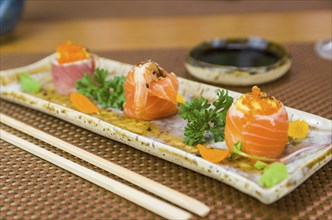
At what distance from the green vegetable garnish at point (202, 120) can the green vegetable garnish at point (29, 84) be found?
0.52 meters

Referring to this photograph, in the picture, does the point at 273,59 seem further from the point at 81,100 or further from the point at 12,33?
the point at 12,33

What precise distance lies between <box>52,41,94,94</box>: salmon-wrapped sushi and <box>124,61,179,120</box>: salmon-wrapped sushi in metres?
0.25

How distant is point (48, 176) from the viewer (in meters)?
1.19

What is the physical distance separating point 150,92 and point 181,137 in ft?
0.46

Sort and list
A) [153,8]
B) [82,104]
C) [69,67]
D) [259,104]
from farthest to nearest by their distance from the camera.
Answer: [153,8] → [69,67] → [82,104] → [259,104]

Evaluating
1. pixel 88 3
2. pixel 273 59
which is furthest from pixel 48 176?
pixel 88 3

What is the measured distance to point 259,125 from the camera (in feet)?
3.72

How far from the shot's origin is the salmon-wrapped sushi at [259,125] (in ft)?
3.72

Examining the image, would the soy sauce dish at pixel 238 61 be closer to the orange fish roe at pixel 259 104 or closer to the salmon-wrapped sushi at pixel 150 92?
the salmon-wrapped sushi at pixel 150 92

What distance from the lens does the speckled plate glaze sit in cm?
106

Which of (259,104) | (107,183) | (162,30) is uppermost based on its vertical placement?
(259,104)

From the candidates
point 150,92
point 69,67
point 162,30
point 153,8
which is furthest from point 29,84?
point 153,8

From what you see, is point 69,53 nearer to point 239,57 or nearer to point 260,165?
point 239,57

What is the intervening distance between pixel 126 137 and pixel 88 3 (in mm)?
1589
